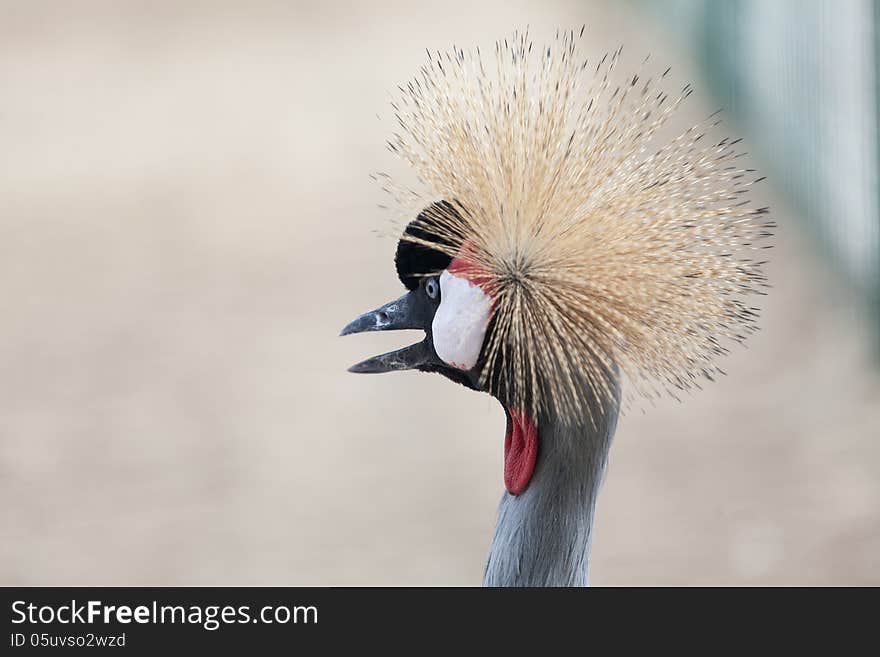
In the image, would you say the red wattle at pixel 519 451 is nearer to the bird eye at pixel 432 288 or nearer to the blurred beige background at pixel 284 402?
the bird eye at pixel 432 288

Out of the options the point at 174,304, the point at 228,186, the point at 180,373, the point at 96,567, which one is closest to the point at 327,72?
the point at 228,186

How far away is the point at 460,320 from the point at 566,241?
0.48ft

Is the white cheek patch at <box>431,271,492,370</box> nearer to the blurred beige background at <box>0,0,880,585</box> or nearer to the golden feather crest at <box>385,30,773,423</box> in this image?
the golden feather crest at <box>385,30,773,423</box>

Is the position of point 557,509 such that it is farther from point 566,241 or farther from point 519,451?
point 566,241

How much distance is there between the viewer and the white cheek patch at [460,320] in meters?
1.25

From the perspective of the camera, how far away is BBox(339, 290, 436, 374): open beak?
134 cm

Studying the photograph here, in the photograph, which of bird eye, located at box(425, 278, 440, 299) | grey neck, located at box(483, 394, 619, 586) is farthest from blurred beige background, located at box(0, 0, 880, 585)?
bird eye, located at box(425, 278, 440, 299)

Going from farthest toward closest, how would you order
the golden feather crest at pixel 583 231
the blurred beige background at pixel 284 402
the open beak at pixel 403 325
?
the blurred beige background at pixel 284 402 < the open beak at pixel 403 325 < the golden feather crest at pixel 583 231

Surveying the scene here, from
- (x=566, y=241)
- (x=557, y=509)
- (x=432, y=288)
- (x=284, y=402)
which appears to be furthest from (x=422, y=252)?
(x=284, y=402)

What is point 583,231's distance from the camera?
1.23 m

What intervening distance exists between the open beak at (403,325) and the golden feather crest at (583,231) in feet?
0.31

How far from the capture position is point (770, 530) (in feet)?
9.80

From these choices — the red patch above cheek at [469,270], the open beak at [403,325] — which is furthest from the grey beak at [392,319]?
the red patch above cheek at [469,270]

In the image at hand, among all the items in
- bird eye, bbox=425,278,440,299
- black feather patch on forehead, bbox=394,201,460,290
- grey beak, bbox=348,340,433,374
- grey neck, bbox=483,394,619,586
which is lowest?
grey neck, bbox=483,394,619,586
